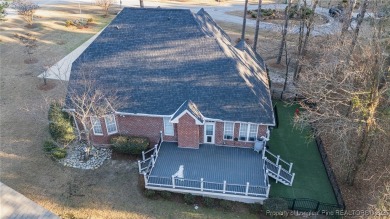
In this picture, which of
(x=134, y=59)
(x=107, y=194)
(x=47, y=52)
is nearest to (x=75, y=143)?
(x=107, y=194)

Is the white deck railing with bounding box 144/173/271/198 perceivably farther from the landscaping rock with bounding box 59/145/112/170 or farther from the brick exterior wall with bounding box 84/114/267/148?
the landscaping rock with bounding box 59/145/112/170

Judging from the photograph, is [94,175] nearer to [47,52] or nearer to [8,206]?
[8,206]

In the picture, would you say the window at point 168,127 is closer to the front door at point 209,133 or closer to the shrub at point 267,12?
the front door at point 209,133

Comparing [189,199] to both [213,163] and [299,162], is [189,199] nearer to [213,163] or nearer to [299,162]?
[213,163]

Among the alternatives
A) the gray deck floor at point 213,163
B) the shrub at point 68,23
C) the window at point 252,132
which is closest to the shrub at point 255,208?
the gray deck floor at point 213,163

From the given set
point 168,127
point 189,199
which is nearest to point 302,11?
point 168,127
